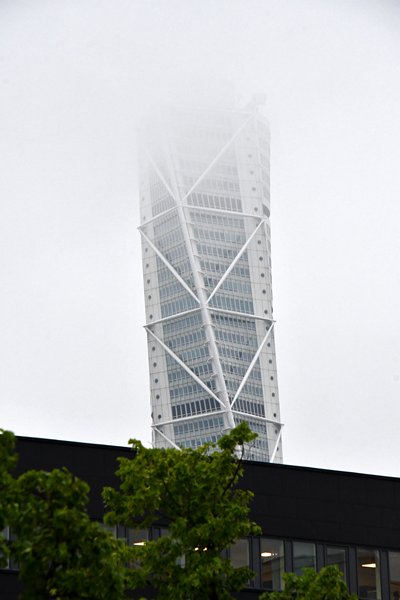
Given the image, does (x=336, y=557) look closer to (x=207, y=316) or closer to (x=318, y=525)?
(x=318, y=525)

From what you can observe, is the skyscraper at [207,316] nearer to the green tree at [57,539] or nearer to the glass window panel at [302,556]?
the glass window panel at [302,556]

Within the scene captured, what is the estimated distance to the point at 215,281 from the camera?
188875mm

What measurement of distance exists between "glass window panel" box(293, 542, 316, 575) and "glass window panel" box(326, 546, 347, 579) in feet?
2.08

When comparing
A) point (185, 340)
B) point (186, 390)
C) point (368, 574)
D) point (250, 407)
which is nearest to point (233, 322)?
point (185, 340)

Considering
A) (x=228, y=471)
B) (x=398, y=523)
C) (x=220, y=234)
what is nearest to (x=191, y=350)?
(x=220, y=234)

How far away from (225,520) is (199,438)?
6108 inches

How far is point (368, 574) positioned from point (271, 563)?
373 cm

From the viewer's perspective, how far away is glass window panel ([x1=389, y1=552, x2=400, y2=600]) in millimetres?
43250

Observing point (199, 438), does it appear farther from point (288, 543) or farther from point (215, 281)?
point (288, 543)

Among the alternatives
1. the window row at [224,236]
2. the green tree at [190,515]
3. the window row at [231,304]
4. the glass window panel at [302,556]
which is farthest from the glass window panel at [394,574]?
the window row at [224,236]

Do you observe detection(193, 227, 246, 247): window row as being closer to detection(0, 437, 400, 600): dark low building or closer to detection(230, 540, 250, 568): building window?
detection(0, 437, 400, 600): dark low building

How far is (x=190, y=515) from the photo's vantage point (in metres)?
27.8

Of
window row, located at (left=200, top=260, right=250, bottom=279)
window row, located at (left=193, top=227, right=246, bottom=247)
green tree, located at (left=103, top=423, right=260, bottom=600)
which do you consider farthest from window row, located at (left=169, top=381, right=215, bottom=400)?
green tree, located at (left=103, top=423, right=260, bottom=600)

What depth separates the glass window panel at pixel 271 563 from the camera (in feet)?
136
